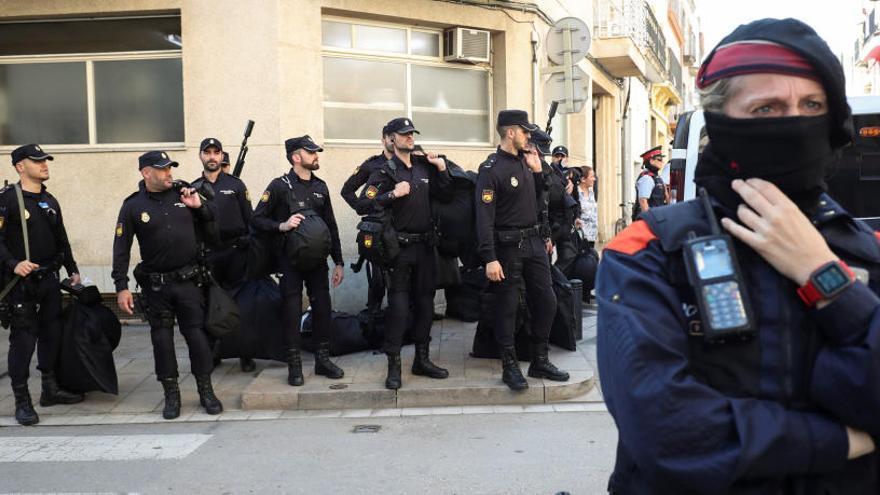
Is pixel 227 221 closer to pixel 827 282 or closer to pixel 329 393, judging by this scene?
pixel 329 393

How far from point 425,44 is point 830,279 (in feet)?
31.7

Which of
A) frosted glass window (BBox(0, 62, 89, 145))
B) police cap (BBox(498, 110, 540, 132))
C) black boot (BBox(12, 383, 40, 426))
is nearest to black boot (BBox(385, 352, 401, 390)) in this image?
police cap (BBox(498, 110, 540, 132))

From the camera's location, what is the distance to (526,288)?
6.59m

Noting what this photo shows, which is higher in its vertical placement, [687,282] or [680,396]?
[687,282]

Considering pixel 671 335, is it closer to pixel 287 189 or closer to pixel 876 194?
pixel 287 189

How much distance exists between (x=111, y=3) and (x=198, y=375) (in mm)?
5343

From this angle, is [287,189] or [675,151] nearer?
[287,189]

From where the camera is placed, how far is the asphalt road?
15.3 feet

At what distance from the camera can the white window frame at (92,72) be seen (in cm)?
975

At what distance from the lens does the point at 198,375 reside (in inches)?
248

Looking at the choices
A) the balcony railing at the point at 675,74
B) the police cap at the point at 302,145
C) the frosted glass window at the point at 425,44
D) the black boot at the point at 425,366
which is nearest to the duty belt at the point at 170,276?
the police cap at the point at 302,145

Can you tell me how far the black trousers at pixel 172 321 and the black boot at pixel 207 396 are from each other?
0.07m

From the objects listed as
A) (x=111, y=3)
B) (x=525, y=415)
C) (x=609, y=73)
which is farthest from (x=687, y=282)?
(x=609, y=73)

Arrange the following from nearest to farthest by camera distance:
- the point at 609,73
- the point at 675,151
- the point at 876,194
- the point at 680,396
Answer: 1. the point at 680,396
2. the point at 876,194
3. the point at 675,151
4. the point at 609,73
